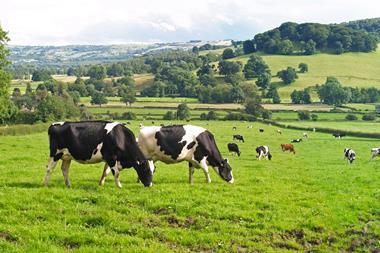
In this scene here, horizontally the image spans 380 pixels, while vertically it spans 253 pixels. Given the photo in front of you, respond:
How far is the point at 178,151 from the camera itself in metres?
21.7

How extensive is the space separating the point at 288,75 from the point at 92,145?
171580mm

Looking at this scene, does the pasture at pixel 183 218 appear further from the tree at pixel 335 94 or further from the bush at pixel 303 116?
the tree at pixel 335 94

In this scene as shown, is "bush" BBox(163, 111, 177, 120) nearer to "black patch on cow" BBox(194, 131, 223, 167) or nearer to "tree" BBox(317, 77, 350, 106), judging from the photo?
"tree" BBox(317, 77, 350, 106)

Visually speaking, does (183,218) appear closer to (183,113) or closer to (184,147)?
(184,147)

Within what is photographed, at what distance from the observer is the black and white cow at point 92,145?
18.9 metres

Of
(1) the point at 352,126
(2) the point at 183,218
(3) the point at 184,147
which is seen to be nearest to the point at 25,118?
(1) the point at 352,126

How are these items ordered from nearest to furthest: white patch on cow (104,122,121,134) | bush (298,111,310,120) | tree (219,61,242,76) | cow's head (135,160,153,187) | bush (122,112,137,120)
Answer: white patch on cow (104,122,121,134), cow's head (135,160,153,187), bush (298,111,310,120), bush (122,112,137,120), tree (219,61,242,76)

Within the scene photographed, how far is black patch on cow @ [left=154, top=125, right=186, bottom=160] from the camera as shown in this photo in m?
21.8

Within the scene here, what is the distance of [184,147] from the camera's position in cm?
2177

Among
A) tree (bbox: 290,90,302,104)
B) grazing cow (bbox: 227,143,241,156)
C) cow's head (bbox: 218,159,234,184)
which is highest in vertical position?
cow's head (bbox: 218,159,234,184)

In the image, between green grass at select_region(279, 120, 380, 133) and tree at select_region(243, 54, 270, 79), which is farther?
tree at select_region(243, 54, 270, 79)

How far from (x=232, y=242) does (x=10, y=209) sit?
6.97 meters

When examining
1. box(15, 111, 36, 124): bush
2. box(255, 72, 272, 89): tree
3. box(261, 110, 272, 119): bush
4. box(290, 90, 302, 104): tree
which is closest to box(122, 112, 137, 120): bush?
box(15, 111, 36, 124): bush

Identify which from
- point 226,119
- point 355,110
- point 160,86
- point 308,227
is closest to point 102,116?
point 226,119
